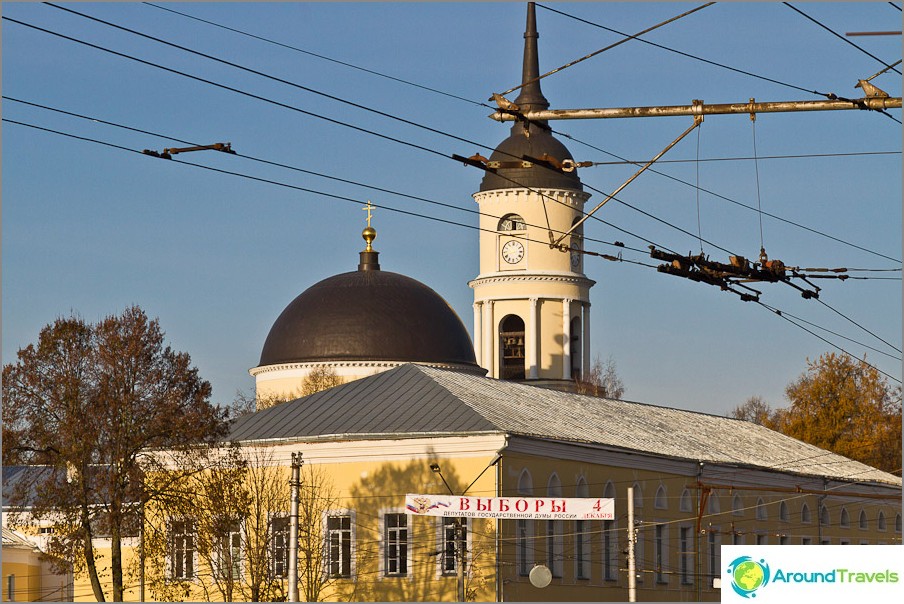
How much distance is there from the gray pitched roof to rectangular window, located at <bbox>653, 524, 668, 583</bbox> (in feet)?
6.73

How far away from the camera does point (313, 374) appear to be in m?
69.3

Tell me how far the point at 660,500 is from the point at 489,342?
29.9 metres

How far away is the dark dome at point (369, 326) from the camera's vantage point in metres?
69.4

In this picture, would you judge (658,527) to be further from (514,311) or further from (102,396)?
(514,311)

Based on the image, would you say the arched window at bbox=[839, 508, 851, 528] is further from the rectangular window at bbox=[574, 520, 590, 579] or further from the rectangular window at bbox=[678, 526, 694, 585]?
the rectangular window at bbox=[574, 520, 590, 579]

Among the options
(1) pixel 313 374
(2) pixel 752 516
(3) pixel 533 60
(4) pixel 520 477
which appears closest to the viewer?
(4) pixel 520 477

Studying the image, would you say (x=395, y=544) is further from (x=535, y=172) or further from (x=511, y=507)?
(x=535, y=172)

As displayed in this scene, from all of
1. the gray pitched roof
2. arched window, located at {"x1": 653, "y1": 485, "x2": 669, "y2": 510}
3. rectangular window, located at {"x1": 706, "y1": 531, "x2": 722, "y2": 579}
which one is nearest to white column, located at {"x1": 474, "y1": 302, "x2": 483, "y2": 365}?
the gray pitched roof

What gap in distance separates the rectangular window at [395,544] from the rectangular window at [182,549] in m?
4.44

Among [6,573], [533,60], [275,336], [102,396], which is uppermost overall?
[533,60]

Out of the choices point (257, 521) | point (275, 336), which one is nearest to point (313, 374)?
point (275, 336)

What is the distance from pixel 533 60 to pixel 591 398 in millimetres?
26329

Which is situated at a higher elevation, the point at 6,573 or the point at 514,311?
the point at 514,311

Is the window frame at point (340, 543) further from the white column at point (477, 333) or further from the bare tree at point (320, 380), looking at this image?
the white column at point (477, 333)
